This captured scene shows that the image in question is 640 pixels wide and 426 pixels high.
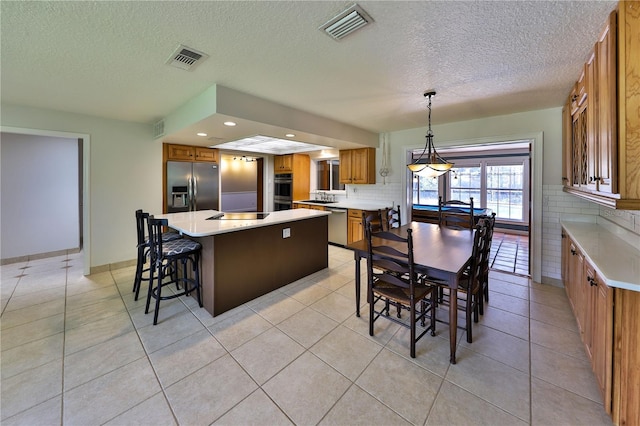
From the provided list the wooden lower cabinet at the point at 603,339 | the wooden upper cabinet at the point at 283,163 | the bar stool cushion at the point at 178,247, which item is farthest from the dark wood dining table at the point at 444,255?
the wooden upper cabinet at the point at 283,163

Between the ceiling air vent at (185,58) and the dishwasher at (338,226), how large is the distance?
11.7ft

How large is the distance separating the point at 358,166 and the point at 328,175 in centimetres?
132

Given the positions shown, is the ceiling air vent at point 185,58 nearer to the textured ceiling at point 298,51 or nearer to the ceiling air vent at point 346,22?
the textured ceiling at point 298,51

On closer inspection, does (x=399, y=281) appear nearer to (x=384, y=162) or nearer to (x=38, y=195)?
(x=384, y=162)

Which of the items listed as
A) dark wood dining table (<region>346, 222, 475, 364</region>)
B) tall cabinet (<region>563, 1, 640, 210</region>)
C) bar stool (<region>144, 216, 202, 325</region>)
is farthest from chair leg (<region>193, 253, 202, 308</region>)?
tall cabinet (<region>563, 1, 640, 210</region>)

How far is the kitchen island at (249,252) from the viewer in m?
2.63

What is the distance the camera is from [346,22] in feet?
5.33

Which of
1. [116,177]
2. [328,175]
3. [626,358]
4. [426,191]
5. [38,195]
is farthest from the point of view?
[426,191]

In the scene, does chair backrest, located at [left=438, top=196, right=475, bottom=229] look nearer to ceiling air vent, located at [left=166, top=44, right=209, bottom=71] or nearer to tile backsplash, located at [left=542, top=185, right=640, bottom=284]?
tile backsplash, located at [left=542, top=185, right=640, bottom=284]

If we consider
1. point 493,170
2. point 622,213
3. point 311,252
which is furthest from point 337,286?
point 493,170

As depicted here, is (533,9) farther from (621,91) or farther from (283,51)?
(283,51)

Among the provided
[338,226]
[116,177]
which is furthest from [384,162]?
[116,177]

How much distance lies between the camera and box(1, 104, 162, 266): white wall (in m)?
3.73

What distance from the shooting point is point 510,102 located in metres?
3.18
